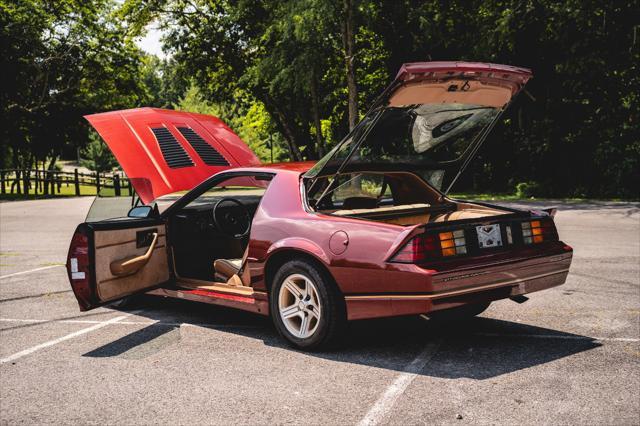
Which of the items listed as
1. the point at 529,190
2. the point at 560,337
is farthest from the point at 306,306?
the point at 529,190

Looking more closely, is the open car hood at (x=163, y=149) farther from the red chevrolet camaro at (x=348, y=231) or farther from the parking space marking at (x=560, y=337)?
the parking space marking at (x=560, y=337)

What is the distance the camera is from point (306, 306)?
4.70m

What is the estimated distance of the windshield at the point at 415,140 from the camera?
15.8 feet

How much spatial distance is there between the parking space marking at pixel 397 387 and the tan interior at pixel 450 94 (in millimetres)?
1812

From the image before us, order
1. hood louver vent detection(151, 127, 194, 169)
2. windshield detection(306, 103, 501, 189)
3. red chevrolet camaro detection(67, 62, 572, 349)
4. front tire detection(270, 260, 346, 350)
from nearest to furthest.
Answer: red chevrolet camaro detection(67, 62, 572, 349) → front tire detection(270, 260, 346, 350) → windshield detection(306, 103, 501, 189) → hood louver vent detection(151, 127, 194, 169)

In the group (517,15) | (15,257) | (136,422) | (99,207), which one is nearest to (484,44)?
(517,15)

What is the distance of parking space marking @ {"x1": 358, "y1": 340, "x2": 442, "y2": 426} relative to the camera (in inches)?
136

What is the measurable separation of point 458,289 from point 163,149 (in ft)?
11.6

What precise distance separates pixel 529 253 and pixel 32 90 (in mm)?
32548

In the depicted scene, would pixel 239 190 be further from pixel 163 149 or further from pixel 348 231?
pixel 348 231

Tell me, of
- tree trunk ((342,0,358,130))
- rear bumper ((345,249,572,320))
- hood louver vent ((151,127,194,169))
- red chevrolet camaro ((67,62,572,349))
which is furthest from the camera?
tree trunk ((342,0,358,130))

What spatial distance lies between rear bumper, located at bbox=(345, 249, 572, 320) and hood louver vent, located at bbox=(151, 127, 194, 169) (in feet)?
9.34

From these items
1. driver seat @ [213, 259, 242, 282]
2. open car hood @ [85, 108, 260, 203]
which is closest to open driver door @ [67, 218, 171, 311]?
driver seat @ [213, 259, 242, 282]

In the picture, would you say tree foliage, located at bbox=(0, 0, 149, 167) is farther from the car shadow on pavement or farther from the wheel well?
the wheel well
